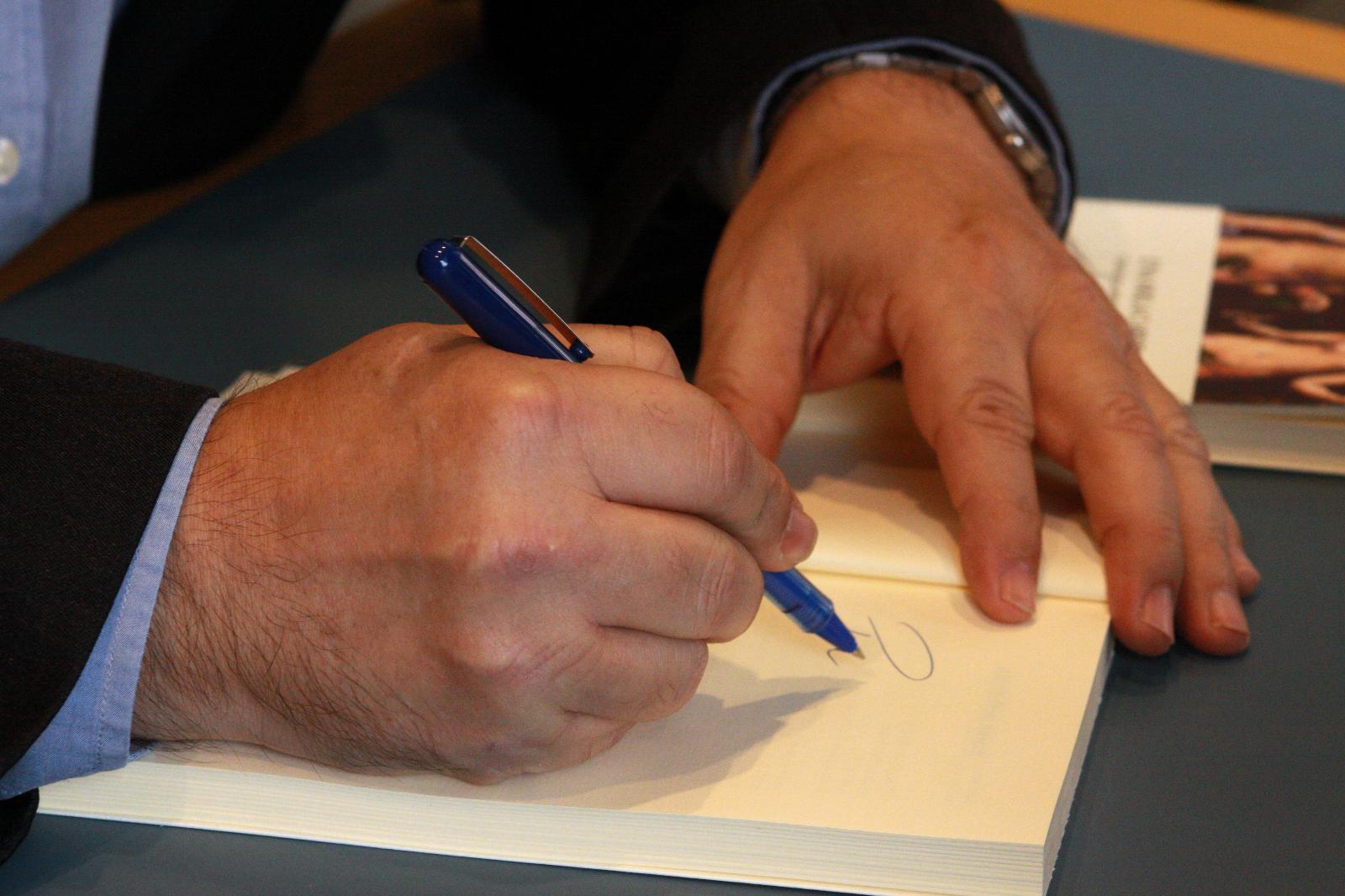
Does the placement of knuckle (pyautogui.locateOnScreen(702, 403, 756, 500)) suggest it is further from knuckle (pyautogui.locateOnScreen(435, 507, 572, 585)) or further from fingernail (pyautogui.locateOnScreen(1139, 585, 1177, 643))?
fingernail (pyautogui.locateOnScreen(1139, 585, 1177, 643))

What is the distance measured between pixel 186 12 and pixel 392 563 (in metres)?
0.76

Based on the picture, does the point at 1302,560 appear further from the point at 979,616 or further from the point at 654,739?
the point at 654,739

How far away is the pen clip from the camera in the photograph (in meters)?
0.50

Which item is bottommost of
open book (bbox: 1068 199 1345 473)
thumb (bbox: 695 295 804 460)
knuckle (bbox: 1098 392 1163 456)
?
open book (bbox: 1068 199 1345 473)

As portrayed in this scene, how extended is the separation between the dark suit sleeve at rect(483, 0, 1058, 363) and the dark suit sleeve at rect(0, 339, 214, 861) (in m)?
0.42

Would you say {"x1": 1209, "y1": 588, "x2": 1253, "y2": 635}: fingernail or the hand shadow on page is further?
{"x1": 1209, "y1": 588, "x2": 1253, "y2": 635}: fingernail

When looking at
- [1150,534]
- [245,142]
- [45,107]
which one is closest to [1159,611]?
[1150,534]

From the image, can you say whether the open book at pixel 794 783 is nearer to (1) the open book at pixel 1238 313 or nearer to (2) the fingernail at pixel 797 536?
(2) the fingernail at pixel 797 536

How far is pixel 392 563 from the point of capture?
0.49 meters

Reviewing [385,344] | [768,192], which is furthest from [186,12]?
[385,344]

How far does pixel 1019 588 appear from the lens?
627mm

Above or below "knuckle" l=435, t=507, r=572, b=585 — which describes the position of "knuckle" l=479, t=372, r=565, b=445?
above

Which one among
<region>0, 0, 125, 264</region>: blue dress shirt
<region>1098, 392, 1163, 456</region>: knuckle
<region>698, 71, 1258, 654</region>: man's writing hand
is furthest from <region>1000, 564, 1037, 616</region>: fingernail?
<region>0, 0, 125, 264</region>: blue dress shirt

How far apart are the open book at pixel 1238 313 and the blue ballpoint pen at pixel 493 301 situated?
46 cm
